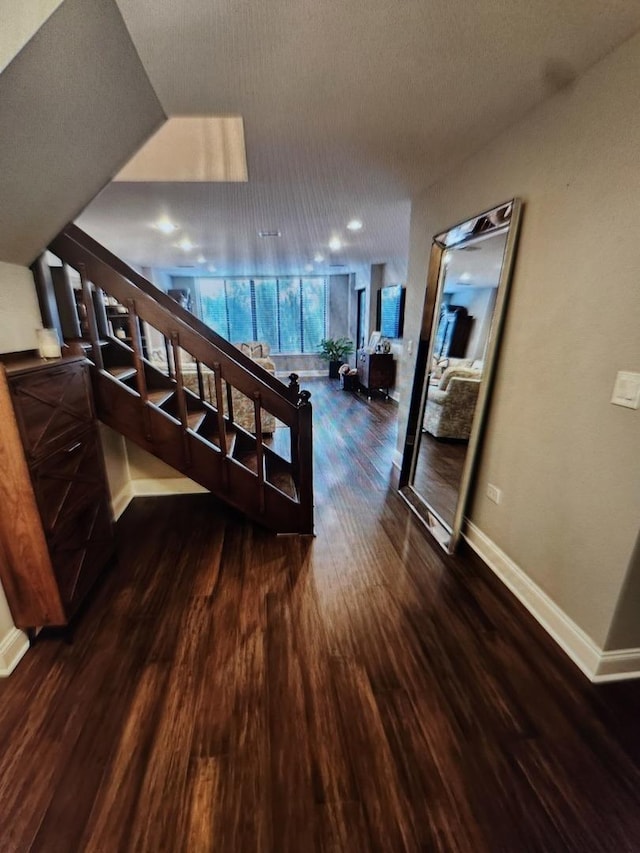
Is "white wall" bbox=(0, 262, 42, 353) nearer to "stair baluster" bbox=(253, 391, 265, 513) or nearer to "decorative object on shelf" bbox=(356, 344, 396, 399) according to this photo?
"stair baluster" bbox=(253, 391, 265, 513)

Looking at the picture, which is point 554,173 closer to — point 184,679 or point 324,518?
point 324,518

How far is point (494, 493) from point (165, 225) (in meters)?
4.06

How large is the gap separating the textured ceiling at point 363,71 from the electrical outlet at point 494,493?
195 centimetres

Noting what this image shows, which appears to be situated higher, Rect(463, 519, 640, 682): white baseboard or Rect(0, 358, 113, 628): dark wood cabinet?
Rect(0, 358, 113, 628): dark wood cabinet

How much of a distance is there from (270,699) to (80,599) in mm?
1053

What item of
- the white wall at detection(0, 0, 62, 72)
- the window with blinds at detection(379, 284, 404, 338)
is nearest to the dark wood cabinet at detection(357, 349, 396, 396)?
the window with blinds at detection(379, 284, 404, 338)

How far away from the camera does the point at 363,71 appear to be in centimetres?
Result: 146

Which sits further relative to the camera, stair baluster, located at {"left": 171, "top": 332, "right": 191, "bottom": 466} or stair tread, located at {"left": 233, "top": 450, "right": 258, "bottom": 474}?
stair tread, located at {"left": 233, "top": 450, "right": 258, "bottom": 474}

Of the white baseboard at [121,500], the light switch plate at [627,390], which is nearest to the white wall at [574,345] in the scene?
the light switch plate at [627,390]

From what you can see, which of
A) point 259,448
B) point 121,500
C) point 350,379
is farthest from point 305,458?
point 350,379

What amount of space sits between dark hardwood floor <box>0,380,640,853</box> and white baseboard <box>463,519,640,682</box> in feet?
0.16

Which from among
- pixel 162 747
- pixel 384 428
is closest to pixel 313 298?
pixel 384 428

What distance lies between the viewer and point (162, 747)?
125 cm

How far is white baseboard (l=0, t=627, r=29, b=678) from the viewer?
59.3 inches
